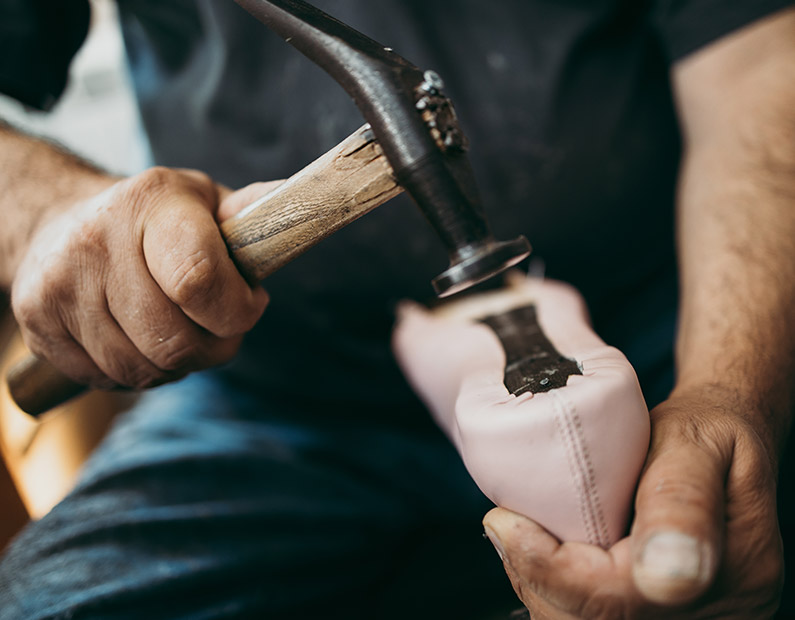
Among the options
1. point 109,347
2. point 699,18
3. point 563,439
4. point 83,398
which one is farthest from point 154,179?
point 83,398

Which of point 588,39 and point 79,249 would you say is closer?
point 79,249

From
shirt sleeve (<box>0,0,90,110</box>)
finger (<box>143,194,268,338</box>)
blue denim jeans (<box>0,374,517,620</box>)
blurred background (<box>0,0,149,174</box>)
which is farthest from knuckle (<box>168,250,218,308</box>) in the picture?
blurred background (<box>0,0,149,174</box>)

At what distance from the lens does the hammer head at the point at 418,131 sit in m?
0.45

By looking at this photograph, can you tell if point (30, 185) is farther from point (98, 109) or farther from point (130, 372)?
point (98, 109)

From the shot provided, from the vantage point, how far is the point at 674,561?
0.34 metres

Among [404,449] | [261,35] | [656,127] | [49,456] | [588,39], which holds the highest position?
[261,35]

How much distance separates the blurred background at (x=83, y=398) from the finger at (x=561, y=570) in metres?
0.82

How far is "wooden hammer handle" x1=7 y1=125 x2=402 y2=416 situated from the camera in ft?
1.59

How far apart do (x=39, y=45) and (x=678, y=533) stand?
1052 mm

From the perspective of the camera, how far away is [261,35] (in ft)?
2.67

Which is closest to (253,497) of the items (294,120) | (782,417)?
(294,120)

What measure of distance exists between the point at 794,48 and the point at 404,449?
32.0 inches

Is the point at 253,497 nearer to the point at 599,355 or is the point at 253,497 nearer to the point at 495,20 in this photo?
the point at 599,355

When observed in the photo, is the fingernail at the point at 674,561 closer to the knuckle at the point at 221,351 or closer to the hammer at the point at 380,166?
the hammer at the point at 380,166
